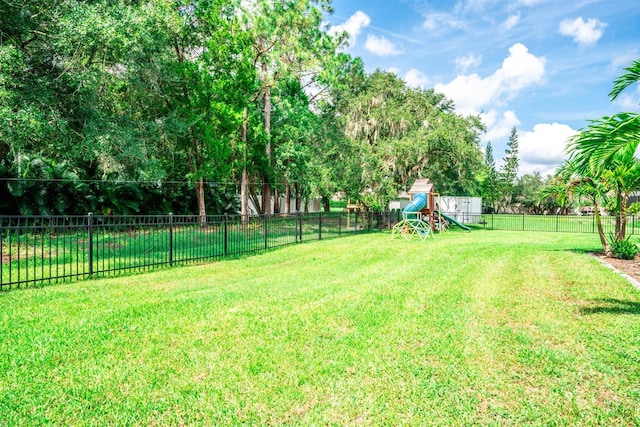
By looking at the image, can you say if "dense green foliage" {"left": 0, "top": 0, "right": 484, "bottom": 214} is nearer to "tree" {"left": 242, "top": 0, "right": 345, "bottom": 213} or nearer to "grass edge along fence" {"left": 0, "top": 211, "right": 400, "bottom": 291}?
"tree" {"left": 242, "top": 0, "right": 345, "bottom": 213}

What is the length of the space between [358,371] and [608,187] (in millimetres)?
11319

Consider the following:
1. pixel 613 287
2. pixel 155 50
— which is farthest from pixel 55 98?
pixel 613 287

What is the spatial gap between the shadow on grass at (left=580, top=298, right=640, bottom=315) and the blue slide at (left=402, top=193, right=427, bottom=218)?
42.4ft

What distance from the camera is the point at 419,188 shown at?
20.9 m

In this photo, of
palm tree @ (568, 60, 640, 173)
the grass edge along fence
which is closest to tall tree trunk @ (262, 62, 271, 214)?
the grass edge along fence

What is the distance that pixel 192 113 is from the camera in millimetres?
18672

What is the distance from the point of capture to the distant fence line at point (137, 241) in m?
7.62

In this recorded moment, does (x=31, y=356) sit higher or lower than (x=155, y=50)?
lower

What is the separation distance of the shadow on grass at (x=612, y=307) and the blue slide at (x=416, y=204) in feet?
42.4

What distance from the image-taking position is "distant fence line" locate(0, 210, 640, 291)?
25.0 ft

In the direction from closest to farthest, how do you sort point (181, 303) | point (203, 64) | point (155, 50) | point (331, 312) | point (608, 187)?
point (331, 312) < point (181, 303) < point (608, 187) < point (155, 50) < point (203, 64)

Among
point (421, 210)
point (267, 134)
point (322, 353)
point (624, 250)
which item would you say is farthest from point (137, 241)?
point (624, 250)

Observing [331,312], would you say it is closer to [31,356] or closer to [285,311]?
[285,311]

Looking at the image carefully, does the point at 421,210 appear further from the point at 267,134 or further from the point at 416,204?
the point at 267,134
